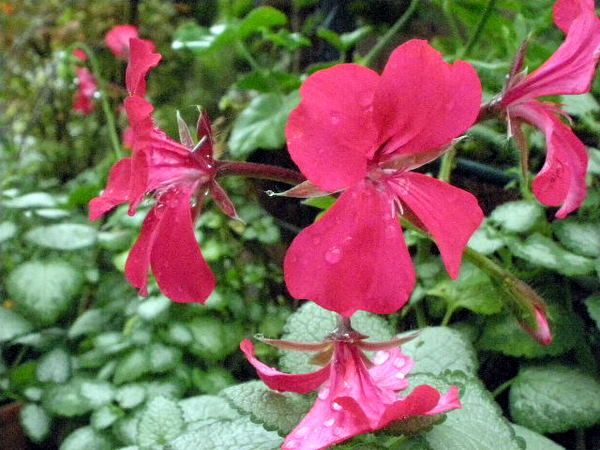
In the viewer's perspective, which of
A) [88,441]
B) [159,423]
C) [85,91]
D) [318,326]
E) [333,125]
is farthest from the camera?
[85,91]

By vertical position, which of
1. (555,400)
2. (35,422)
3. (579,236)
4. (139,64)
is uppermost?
(139,64)

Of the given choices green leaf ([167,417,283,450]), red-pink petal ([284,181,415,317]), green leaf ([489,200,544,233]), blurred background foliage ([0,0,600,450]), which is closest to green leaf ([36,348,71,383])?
blurred background foliage ([0,0,600,450])

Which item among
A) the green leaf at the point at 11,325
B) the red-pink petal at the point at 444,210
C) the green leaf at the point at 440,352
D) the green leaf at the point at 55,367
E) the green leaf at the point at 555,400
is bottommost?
the green leaf at the point at 55,367

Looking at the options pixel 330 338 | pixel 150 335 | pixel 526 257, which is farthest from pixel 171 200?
pixel 150 335

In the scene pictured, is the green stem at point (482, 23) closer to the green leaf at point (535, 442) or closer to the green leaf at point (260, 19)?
the green leaf at point (260, 19)

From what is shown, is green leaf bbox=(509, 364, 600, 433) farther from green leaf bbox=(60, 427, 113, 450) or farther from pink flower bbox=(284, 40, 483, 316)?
green leaf bbox=(60, 427, 113, 450)

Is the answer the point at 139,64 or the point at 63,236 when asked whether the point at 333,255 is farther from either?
the point at 63,236

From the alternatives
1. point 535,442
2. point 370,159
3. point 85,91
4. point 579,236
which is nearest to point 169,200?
point 370,159

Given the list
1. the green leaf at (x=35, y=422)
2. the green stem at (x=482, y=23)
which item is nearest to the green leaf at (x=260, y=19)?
the green stem at (x=482, y=23)
